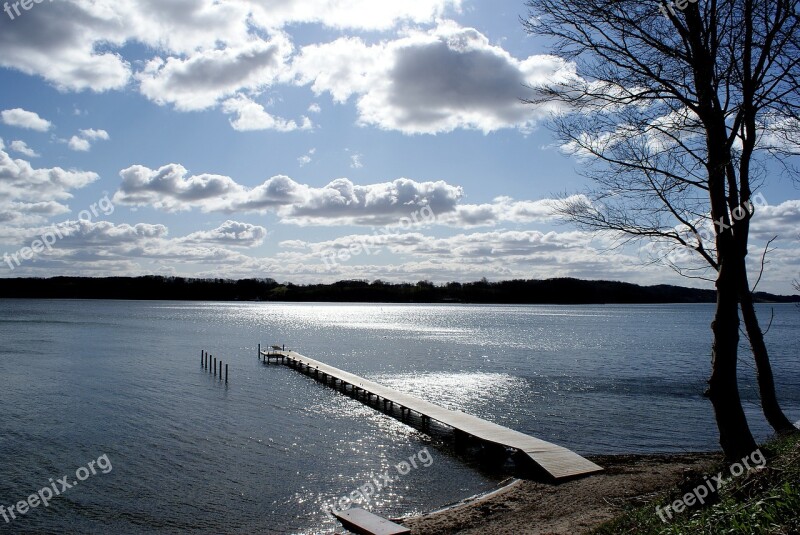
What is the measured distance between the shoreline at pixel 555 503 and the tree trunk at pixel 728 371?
0.90m

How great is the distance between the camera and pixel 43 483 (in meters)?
15.7

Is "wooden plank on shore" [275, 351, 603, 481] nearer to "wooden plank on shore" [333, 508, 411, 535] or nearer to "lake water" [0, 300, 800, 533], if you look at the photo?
"lake water" [0, 300, 800, 533]

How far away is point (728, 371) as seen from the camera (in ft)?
32.1

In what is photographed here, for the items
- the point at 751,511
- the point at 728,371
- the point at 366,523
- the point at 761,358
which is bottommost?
the point at 366,523

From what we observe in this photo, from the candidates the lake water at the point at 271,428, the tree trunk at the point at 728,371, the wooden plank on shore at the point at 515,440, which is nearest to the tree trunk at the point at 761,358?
the tree trunk at the point at 728,371

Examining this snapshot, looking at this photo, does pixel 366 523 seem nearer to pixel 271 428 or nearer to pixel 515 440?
pixel 515 440

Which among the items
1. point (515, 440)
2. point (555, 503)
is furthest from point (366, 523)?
point (515, 440)

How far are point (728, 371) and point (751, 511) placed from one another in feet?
13.9

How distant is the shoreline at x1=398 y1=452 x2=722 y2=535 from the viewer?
11312 mm

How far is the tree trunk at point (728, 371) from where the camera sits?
971cm

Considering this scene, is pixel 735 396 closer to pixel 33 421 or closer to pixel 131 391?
pixel 33 421

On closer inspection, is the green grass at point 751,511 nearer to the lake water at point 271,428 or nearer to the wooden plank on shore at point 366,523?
the wooden plank on shore at point 366,523

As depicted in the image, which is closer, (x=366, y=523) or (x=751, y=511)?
(x=751, y=511)

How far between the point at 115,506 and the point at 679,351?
57374 mm
